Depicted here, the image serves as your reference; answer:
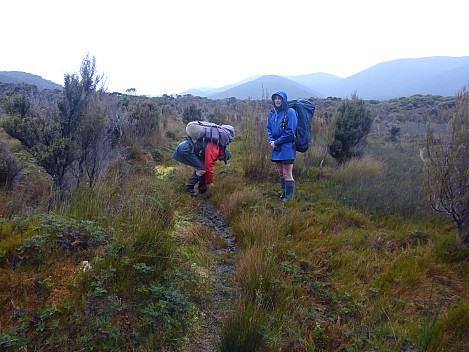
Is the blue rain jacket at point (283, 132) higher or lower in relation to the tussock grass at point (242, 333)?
higher

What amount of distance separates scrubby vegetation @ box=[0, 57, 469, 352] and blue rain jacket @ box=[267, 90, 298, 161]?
0.86 meters

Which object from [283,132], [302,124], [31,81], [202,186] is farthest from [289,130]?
[31,81]

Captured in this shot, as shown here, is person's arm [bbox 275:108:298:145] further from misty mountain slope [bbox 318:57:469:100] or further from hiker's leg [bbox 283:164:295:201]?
misty mountain slope [bbox 318:57:469:100]

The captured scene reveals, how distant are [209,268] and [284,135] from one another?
2.81 metres

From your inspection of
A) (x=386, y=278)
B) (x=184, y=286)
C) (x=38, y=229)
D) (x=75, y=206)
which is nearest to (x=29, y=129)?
(x=75, y=206)

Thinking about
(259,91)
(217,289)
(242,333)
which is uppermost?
(259,91)

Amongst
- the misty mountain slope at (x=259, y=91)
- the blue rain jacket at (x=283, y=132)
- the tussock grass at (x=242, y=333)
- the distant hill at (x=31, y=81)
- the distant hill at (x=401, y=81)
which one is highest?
the distant hill at (x=401, y=81)

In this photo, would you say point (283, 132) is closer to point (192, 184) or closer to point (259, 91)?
point (192, 184)


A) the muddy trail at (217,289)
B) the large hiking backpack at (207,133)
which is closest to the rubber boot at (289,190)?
the muddy trail at (217,289)

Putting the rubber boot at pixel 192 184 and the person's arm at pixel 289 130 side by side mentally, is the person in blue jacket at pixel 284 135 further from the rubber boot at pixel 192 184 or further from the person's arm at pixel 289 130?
the rubber boot at pixel 192 184

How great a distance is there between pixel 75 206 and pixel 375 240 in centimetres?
369

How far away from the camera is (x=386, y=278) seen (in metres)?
3.45

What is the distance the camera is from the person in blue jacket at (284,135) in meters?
5.52

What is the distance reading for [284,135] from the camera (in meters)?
5.51
